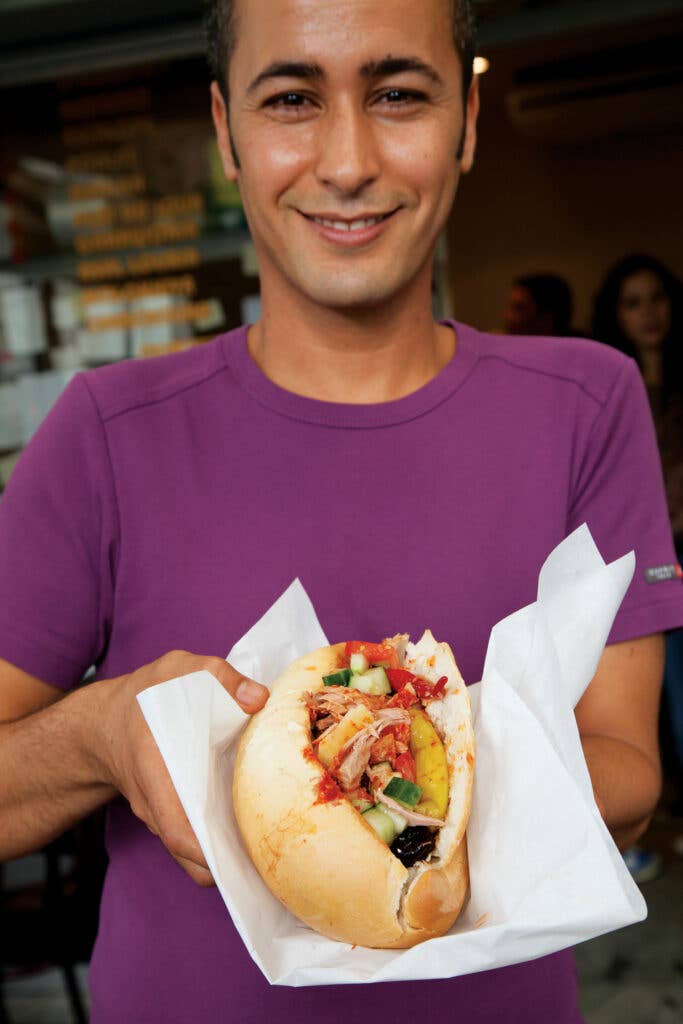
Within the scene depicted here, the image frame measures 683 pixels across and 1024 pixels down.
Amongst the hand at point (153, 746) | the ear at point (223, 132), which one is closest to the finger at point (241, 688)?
the hand at point (153, 746)

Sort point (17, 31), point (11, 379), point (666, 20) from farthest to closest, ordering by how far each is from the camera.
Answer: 1. point (11, 379)
2. point (666, 20)
3. point (17, 31)

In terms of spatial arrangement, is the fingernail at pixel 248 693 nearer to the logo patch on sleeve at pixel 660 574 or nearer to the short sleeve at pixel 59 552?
the short sleeve at pixel 59 552

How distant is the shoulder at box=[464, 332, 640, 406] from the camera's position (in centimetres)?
137

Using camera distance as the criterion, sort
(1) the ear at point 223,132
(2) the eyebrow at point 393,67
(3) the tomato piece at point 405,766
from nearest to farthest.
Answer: (3) the tomato piece at point 405,766, (2) the eyebrow at point 393,67, (1) the ear at point 223,132

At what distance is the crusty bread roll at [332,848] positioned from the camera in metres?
0.91

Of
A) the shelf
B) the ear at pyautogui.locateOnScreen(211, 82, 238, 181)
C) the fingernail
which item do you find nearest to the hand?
the fingernail

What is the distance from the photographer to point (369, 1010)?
1127 millimetres

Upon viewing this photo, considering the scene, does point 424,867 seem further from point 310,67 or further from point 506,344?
point 310,67

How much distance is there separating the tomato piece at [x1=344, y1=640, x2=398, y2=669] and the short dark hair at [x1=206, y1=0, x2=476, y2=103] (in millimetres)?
737

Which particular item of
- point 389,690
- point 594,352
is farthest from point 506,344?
point 389,690

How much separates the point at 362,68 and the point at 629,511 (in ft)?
2.06

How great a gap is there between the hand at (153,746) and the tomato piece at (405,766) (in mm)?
140

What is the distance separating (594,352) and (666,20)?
266 centimetres

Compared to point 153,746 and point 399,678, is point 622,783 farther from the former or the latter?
point 153,746
